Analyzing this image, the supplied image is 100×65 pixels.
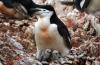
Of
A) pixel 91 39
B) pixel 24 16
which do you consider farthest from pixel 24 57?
pixel 24 16

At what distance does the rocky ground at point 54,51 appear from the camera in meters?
8.20

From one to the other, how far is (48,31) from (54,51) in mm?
471

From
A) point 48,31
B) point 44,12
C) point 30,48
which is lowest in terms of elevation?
point 30,48

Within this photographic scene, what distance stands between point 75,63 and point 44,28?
0.77 meters

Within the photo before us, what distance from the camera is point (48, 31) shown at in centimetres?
795

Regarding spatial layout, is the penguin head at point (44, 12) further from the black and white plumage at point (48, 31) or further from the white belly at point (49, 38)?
the white belly at point (49, 38)

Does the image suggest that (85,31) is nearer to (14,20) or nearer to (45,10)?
(14,20)

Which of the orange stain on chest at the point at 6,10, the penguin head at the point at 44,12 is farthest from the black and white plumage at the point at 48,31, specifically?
the orange stain on chest at the point at 6,10

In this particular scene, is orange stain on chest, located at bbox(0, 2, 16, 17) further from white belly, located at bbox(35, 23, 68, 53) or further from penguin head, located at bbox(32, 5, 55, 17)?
white belly, located at bbox(35, 23, 68, 53)

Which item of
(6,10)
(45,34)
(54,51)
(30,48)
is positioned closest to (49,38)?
(45,34)

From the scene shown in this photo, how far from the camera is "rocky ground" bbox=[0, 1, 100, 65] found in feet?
26.9

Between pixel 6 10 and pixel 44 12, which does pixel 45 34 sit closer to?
pixel 44 12

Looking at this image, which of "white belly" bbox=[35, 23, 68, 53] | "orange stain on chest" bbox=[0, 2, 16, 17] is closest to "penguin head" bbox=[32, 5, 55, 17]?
"white belly" bbox=[35, 23, 68, 53]

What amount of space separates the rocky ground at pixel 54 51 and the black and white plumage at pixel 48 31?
0.21 meters
